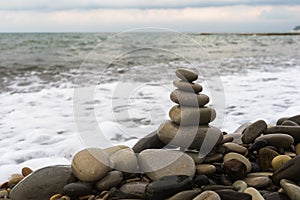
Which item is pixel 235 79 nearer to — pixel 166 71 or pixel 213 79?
pixel 213 79

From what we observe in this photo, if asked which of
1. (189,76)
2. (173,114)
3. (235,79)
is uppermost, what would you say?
(189,76)

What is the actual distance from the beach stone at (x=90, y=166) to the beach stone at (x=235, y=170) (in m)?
0.85

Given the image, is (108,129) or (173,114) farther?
(108,129)

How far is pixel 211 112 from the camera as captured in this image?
9.86ft

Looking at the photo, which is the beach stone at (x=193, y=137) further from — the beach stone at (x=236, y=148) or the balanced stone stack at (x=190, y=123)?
the beach stone at (x=236, y=148)

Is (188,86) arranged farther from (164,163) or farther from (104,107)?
(104,107)

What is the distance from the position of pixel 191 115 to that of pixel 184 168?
17.6 inches

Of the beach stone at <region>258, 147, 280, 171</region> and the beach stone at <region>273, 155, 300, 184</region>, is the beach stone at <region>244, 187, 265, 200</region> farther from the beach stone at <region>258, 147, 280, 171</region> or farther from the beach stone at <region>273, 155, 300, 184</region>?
the beach stone at <region>258, 147, 280, 171</region>

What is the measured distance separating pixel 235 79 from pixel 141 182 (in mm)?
7824

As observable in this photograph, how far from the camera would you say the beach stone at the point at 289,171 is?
2.57 m

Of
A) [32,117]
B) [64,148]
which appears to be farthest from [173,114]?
[32,117]

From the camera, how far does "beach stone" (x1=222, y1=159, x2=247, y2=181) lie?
108 inches

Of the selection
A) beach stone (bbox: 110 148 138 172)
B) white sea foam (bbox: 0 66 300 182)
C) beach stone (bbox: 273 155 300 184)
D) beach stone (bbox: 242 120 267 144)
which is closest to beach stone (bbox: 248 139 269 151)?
beach stone (bbox: 242 120 267 144)

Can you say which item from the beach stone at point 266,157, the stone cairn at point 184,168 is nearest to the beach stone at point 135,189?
the stone cairn at point 184,168
